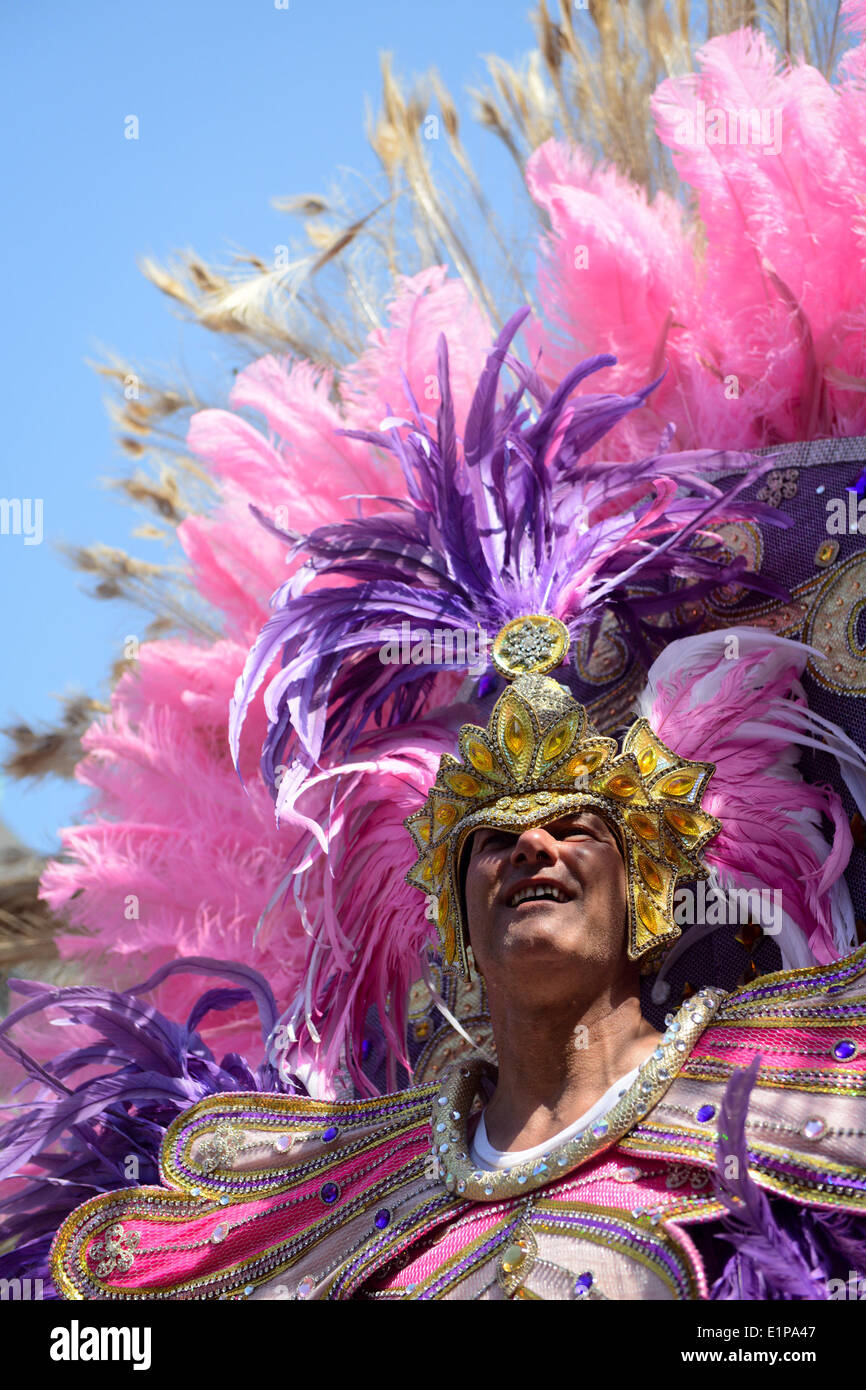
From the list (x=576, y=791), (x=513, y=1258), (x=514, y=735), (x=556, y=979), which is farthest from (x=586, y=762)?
(x=513, y=1258)

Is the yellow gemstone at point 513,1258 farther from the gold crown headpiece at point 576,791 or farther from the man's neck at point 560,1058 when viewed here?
the gold crown headpiece at point 576,791

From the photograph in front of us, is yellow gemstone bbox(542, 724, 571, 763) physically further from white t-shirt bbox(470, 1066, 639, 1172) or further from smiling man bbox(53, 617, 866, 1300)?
white t-shirt bbox(470, 1066, 639, 1172)

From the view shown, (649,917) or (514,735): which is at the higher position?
(514,735)

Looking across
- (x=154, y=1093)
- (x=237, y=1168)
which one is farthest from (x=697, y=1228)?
(x=154, y=1093)

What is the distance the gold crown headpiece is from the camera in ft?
12.1

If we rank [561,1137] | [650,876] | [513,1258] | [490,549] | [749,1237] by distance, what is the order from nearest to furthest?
[749,1237]
[513,1258]
[561,1137]
[650,876]
[490,549]

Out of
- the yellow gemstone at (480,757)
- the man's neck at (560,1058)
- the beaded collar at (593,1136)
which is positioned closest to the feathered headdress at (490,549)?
the yellow gemstone at (480,757)

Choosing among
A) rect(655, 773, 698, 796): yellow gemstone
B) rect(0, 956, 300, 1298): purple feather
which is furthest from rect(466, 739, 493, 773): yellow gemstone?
rect(0, 956, 300, 1298): purple feather

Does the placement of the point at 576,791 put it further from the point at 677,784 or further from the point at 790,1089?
the point at 790,1089

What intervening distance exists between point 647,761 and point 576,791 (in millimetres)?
197

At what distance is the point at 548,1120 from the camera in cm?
357

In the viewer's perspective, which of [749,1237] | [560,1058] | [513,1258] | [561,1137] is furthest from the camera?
[560,1058]

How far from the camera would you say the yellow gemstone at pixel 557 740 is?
3717 mm

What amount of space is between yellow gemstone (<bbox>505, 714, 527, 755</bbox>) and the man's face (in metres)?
0.19
